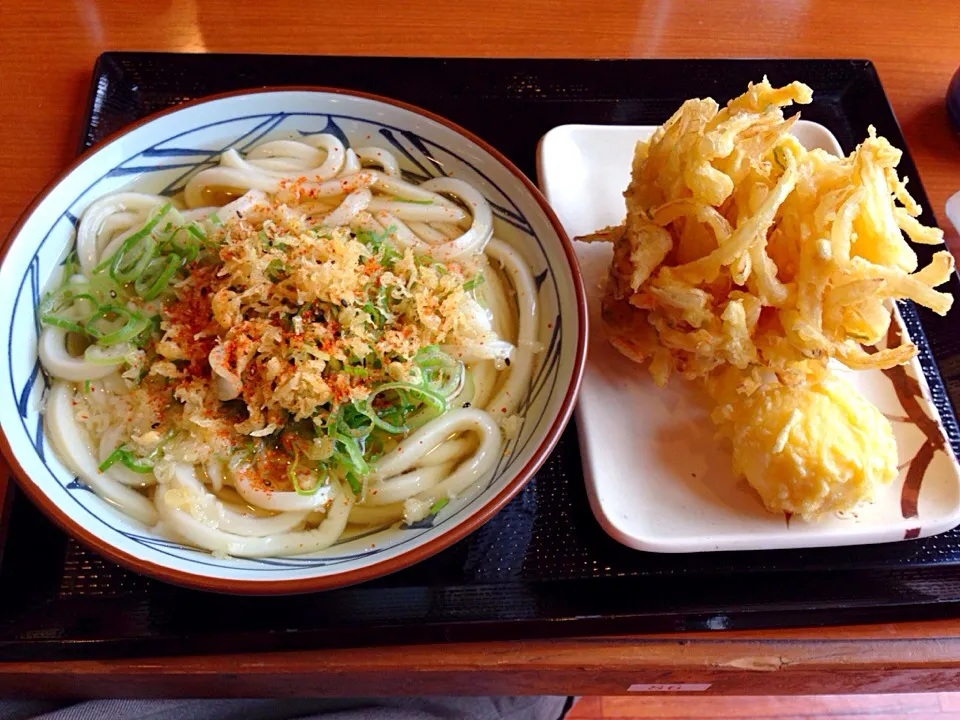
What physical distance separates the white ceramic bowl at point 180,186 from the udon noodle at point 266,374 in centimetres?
4

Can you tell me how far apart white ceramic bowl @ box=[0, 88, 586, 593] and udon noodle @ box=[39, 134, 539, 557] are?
0.12 ft

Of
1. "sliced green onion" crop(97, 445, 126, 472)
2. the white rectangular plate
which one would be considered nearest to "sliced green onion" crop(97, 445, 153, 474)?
"sliced green onion" crop(97, 445, 126, 472)

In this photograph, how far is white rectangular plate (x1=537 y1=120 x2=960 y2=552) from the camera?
4.08ft

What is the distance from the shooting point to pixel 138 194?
1341 mm

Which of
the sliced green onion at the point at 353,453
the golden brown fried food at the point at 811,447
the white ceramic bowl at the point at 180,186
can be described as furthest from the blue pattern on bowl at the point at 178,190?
the golden brown fried food at the point at 811,447

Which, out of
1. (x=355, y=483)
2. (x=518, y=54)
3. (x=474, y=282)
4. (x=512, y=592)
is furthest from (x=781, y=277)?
(x=518, y=54)

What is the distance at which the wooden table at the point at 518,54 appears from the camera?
1.16 meters

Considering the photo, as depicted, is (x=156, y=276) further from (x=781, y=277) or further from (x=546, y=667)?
(x=781, y=277)

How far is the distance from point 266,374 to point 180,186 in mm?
529

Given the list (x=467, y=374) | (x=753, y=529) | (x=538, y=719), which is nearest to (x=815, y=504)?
(x=753, y=529)

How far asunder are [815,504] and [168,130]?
1.34 meters

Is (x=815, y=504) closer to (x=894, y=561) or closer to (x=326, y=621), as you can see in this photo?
(x=894, y=561)

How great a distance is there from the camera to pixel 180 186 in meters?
1.42

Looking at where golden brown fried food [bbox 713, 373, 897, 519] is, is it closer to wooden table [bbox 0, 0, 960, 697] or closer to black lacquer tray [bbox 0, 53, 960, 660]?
black lacquer tray [bbox 0, 53, 960, 660]
